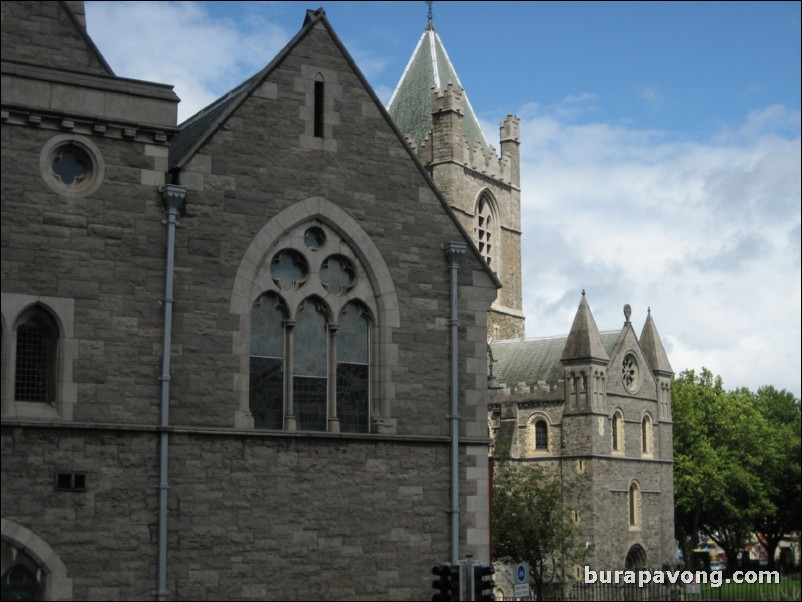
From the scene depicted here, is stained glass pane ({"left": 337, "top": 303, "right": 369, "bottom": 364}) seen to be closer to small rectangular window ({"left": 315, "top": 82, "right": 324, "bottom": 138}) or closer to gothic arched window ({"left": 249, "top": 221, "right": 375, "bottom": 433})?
gothic arched window ({"left": 249, "top": 221, "right": 375, "bottom": 433})

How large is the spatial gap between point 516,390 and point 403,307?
4428cm

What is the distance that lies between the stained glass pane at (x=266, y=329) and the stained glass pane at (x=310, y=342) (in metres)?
0.32

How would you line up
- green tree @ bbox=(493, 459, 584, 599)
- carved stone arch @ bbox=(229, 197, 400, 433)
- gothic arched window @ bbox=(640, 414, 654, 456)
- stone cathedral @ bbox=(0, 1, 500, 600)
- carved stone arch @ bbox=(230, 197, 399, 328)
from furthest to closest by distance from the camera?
gothic arched window @ bbox=(640, 414, 654, 456), green tree @ bbox=(493, 459, 584, 599), carved stone arch @ bbox=(230, 197, 399, 328), carved stone arch @ bbox=(229, 197, 400, 433), stone cathedral @ bbox=(0, 1, 500, 600)

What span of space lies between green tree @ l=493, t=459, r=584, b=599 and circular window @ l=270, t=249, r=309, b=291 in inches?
1295

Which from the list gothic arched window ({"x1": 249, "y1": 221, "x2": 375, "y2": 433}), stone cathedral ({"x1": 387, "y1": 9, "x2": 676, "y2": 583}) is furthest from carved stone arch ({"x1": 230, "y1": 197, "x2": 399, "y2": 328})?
stone cathedral ({"x1": 387, "y1": 9, "x2": 676, "y2": 583})

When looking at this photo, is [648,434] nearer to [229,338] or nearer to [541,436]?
[541,436]

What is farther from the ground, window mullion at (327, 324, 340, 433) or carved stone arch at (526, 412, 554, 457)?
carved stone arch at (526, 412, 554, 457)

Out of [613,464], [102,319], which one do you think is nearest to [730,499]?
[613,464]

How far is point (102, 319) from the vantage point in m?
18.6

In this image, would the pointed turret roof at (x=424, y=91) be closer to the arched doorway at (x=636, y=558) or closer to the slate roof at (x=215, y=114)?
the arched doorway at (x=636, y=558)

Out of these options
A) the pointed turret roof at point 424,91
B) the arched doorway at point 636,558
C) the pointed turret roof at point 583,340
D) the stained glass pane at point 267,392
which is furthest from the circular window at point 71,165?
the pointed turret roof at point 424,91

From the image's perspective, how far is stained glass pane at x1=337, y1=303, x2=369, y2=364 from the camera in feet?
69.4

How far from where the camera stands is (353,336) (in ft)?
69.8

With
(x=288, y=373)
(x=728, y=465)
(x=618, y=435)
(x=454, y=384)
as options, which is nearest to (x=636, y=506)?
(x=618, y=435)
